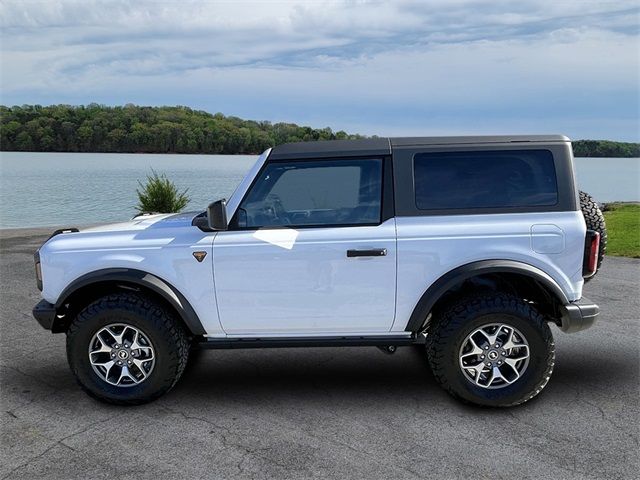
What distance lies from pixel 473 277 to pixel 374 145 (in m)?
1.22

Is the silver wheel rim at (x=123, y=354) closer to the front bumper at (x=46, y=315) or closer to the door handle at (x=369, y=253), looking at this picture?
the front bumper at (x=46, y=315)

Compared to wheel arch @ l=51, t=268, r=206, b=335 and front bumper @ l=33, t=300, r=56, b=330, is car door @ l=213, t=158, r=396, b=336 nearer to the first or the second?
wheel arch @ l=51, t=268, r=206, b=335

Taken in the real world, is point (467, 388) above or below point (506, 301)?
below

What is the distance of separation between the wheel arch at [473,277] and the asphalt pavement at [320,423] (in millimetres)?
692

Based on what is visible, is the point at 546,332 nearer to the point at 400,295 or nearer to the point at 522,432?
the point at 522,432

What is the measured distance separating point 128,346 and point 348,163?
2124 mm

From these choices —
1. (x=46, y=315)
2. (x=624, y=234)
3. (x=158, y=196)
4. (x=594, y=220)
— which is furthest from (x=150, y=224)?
(x=158, y=196)

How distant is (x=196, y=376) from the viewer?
17.1ft

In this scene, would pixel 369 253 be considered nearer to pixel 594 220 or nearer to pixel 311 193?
pixel 311 193

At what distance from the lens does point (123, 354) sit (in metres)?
4.56

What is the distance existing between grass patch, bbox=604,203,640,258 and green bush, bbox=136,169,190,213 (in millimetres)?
10962

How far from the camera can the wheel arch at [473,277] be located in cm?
430

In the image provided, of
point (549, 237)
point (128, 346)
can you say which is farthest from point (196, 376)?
point (549, 237)

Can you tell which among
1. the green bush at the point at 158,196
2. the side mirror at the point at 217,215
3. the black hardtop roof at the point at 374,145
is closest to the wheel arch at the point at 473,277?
the black hardtop roof at the point at 374,145
